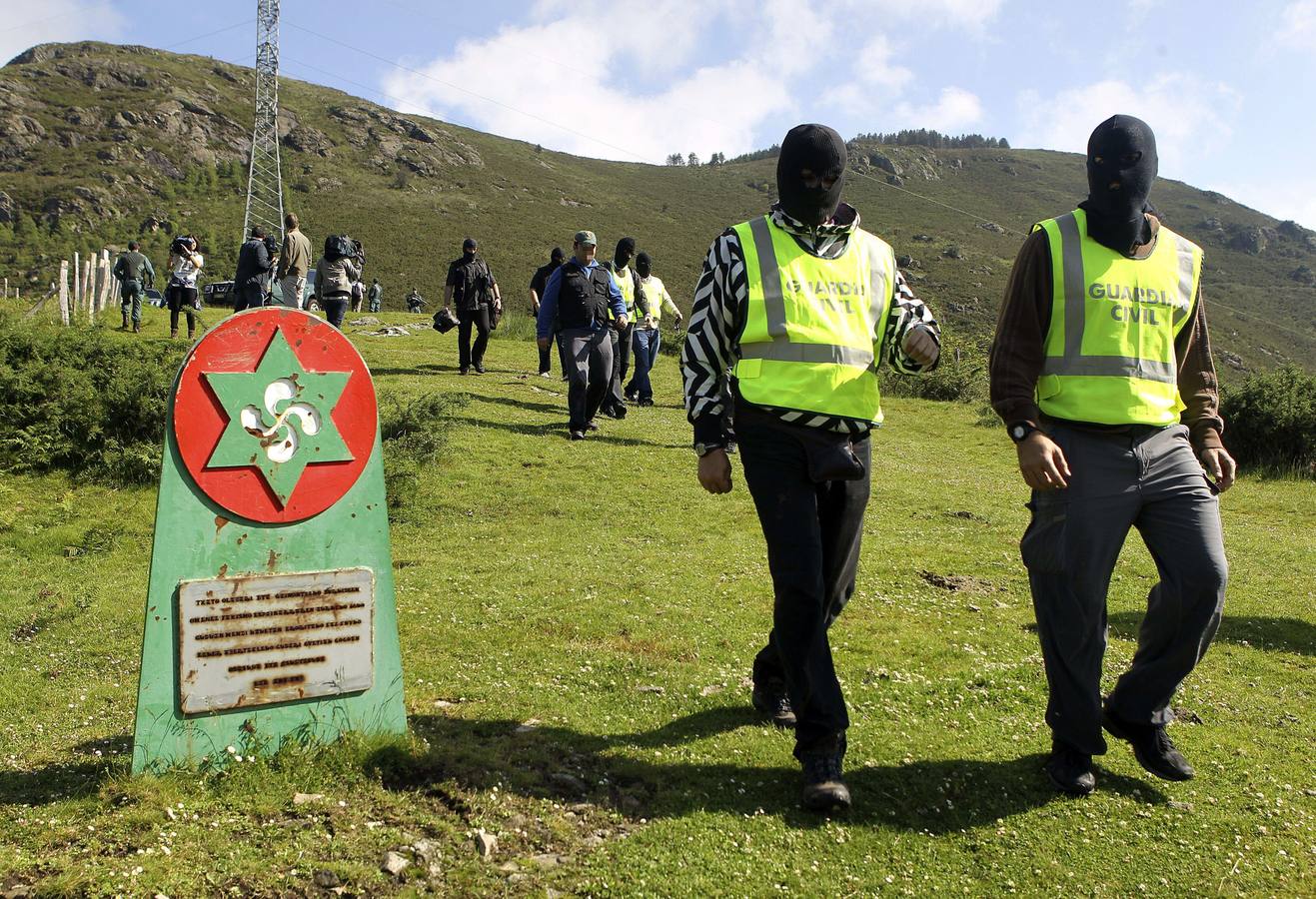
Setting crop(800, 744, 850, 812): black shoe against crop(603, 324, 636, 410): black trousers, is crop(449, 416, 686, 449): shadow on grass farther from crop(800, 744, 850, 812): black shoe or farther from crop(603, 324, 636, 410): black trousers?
crop(800, 744, 850, 812): black shoe

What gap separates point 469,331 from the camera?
15.7m

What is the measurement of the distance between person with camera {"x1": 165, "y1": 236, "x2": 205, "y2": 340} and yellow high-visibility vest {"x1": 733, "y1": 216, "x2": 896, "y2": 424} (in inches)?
586

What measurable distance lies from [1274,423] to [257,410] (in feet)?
46.3

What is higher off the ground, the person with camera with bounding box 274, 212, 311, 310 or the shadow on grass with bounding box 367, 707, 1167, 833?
the person with camera with bounding box 274, 212, 311, 310

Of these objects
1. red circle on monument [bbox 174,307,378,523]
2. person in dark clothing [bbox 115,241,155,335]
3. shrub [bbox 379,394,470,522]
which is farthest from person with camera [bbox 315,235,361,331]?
red circle on monument [bbox 174,307,378,523]

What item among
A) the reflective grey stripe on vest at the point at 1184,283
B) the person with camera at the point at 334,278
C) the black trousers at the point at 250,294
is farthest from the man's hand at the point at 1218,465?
the black trousers at the point at 250,294

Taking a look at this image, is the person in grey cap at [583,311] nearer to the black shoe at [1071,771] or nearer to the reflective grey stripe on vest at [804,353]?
the reflective grey stripe on vest at [804,353]

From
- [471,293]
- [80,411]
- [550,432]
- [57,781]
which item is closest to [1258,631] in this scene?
[57,781]

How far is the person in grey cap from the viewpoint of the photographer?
36.4 feet

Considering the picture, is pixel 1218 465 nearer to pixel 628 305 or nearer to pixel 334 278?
pixel 628 305

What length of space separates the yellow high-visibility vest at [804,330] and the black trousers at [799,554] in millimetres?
138

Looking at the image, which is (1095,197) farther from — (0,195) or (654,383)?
(0,195)

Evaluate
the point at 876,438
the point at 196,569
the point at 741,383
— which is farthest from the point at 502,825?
the point at 876,438

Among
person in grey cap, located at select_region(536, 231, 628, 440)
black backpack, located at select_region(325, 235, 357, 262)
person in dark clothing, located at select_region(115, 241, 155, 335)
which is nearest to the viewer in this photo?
person in grey cap, located at select_region(536, 231, 628, 440)
